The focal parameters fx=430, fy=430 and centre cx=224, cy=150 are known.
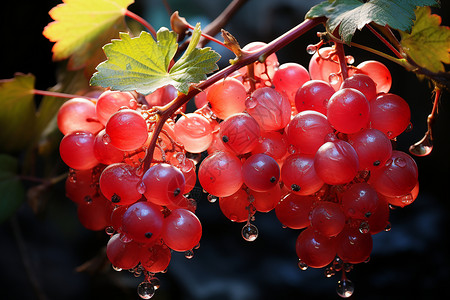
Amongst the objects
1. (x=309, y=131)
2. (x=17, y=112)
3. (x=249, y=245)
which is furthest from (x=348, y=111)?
(x=249, y=245)

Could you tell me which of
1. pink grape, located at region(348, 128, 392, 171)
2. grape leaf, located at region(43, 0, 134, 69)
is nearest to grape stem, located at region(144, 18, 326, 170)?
pink grape, located at region(348, 128, 392, 171)

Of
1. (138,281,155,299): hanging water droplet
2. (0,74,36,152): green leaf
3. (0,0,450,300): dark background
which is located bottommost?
(0,0,450,300): dark background

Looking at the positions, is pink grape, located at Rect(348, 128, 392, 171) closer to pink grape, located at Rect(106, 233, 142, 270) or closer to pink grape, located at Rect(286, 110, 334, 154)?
pink grape, located at Rect(286, 110, 334, 154)

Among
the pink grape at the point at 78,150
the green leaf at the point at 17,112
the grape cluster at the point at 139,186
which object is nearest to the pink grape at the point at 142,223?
the grape cluster at the point at 139,186

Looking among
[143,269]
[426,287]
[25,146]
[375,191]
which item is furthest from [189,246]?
[426,287]

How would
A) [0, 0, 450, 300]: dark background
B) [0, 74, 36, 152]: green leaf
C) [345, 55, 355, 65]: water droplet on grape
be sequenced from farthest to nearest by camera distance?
1. [0, 0, 450, 300]: dark background
2. [0, 74, 36, 152]: green leaf
3. [345, 55, 355, 65]: water droplet on grape

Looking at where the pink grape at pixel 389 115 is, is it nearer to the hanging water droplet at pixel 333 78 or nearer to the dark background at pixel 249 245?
the hanging water droplet at pixel 333 78

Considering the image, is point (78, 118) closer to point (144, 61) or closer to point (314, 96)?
point (144, 61)
